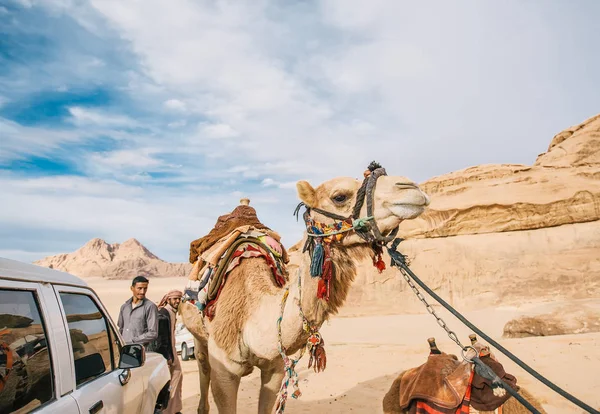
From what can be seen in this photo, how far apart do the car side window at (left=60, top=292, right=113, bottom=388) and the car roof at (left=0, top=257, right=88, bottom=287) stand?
0.31 feet

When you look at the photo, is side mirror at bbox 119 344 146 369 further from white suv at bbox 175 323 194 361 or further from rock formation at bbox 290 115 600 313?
rock formation at bbox 290 115 600 313

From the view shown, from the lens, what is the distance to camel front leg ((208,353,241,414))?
4.15m

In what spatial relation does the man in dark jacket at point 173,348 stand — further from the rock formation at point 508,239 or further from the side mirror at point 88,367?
the rock formation at point 508,239

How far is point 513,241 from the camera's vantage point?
21625 mm

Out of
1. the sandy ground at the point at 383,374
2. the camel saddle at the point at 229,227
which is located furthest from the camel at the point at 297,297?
the sandy ground at the point at 383,374

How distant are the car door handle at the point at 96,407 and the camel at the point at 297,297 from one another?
4.92ft

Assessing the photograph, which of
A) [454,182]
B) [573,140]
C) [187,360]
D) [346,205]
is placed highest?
[573,140]

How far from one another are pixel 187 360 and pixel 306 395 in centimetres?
638

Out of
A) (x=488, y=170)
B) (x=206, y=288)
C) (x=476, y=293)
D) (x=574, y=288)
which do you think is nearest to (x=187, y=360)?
(x=206, y=288)

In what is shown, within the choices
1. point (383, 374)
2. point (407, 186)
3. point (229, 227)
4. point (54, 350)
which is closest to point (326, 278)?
point (407, 186)

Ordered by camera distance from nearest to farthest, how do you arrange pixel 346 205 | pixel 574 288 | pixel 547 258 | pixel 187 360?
1. pixel 346 205
2. pixel 187 360
3. pixel 574 288
4. pixel 547 258

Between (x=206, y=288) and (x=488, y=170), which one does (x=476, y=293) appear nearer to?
(x=488, y=170)

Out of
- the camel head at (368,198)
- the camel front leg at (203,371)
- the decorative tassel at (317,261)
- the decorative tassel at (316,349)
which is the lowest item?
the camel front leg at (203,371)

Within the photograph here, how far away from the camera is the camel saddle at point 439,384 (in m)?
3.06
